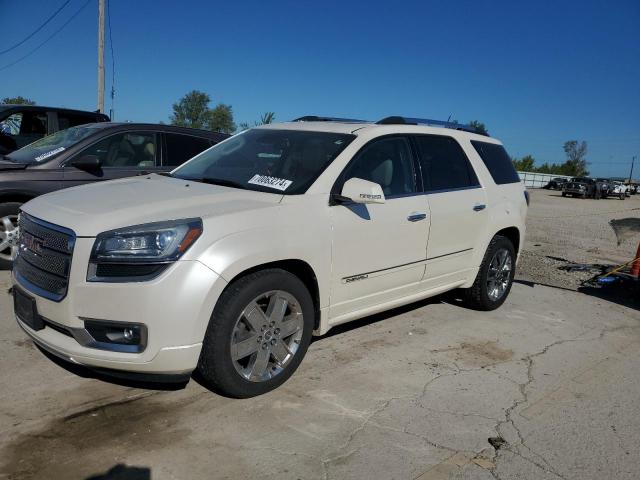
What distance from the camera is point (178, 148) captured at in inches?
282

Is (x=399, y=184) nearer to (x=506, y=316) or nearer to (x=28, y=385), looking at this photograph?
(x=506, y=316)

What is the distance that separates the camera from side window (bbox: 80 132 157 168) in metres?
6.62

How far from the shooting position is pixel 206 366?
11.0 ft

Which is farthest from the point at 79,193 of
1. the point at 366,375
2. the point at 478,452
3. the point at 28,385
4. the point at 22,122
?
the point at 22,122

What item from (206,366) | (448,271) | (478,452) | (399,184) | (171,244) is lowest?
(478,452)

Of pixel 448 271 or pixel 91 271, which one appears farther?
pixel 448 271

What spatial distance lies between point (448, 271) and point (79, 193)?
10.4ft

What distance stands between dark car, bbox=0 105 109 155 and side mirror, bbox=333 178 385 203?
648 cm

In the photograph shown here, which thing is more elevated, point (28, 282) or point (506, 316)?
point (28, 282)

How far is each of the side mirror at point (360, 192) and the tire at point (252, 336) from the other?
27.3 inches

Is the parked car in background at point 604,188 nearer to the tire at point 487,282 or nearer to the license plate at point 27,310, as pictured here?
the tire at point 487,282

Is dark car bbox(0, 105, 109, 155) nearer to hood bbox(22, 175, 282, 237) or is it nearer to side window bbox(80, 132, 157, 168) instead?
side window bbox(80, 132, 157, 168)

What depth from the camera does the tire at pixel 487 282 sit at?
5.62 metres

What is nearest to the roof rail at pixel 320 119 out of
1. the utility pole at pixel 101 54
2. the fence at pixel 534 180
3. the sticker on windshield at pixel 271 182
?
the sticker on windshield at pixel 271 182
